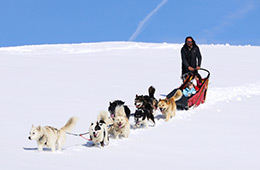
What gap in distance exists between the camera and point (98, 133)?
5.02 meters

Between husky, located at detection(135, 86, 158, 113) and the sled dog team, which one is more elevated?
husky, located at detection(135, 86, 158, 113)

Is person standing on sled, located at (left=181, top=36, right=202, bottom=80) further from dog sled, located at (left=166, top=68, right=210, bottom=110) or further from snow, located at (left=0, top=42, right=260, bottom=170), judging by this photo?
snow, located at (left=0, top=42, right=260, bottom=170)

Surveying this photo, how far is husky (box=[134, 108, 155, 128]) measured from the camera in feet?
21.1

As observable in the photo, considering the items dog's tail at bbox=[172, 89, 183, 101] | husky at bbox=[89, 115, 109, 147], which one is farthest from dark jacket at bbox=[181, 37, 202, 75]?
husky at bbox=[89, 115, 109, 147]

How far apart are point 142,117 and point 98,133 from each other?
158 centimetres

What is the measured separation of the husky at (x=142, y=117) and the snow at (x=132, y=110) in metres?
0.19

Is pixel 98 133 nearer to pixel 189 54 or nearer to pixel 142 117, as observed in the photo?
pixel 142 117

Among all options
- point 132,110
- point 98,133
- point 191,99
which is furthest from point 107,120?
point 191,99

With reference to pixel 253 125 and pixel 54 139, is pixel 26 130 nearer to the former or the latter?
pixel 54 139

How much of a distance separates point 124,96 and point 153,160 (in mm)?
5267

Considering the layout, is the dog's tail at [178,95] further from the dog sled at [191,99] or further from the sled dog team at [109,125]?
the dog sled at [191,99]

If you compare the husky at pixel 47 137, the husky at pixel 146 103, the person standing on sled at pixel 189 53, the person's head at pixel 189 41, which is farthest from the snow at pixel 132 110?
the person's head at pixel 189 41

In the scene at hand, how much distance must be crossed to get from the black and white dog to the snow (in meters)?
0.12

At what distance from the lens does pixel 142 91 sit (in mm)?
10805
